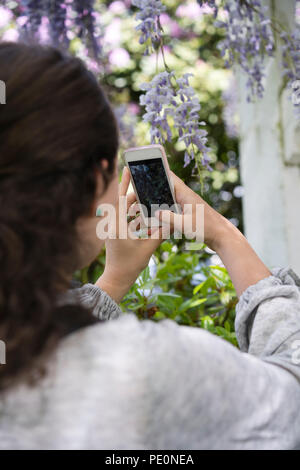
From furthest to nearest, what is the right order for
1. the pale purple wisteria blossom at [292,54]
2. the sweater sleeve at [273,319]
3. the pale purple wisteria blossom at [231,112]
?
the pale purple wisteria blossom at [231,112]
the pale purple wisteria blossom at [292,54]
the sweater sleeve at [273,319]

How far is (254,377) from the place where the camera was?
0.65 m

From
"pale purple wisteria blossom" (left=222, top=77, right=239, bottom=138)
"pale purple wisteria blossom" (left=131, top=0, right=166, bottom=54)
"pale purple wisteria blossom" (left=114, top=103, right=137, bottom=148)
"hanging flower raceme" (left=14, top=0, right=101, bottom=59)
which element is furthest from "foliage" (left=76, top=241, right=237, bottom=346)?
"pale purple wisteria blossom" (left=222, top=77, right=239, bottom=138)

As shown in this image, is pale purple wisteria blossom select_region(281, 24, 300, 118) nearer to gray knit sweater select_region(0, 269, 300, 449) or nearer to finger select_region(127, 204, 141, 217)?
finger select_region(127, 204, 141, 217)

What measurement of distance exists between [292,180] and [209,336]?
6.07 ft

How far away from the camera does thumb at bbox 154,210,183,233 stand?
38.2 inches

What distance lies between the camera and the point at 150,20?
125 centimetres

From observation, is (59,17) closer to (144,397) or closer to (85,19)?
(85,19)

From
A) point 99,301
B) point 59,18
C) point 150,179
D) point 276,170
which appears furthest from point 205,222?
point 276,170

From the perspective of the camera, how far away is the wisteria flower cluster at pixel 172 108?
1208 millimetres

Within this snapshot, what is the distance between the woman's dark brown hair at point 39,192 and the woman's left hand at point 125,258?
0.42m

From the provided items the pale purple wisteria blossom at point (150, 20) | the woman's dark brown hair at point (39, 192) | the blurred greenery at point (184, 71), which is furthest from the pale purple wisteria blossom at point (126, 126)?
the woman's dark brown hair at point (39, 192)

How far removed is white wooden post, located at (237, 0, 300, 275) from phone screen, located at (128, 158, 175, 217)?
117 cm

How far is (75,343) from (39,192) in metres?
0.18

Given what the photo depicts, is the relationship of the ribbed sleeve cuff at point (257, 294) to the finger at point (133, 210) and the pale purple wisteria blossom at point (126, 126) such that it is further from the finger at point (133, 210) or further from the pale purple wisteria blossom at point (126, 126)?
the pale purple wisteria blossom at point (126, 126)
